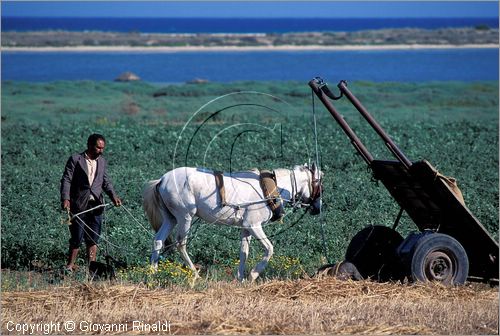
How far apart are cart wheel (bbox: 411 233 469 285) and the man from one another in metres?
4.23

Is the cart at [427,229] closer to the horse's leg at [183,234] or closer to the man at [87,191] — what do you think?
the horse's leg at [183,234]

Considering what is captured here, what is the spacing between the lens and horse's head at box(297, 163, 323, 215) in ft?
39.9

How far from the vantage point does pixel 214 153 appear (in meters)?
22.8

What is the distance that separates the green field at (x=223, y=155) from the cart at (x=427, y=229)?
94 cm

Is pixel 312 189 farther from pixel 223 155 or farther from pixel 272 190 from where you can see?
pixel 223 155

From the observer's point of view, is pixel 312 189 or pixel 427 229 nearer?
pixel 427 229

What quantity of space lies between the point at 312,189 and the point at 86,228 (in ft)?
10.6

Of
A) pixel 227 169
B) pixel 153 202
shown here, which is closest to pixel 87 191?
pixel 153 202

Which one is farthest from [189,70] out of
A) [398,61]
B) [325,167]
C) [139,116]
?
[325,167]

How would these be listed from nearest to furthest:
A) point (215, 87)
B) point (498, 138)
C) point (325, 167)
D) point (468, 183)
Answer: point (468, 183) → point (325, 167) → point (498, 138) → point (215, 87)

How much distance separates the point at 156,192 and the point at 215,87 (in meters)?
38.5

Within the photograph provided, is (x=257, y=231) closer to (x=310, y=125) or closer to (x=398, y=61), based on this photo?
(x=310, y=125)

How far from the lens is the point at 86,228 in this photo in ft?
40.9

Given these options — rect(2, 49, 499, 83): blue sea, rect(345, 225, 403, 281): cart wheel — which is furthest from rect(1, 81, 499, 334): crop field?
rect(2, 49, 499, 83): blue sea
